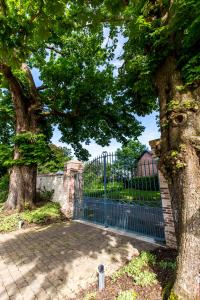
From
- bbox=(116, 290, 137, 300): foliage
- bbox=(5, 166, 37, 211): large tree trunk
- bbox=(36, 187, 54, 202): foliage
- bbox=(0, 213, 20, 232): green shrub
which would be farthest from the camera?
bbox=(36, 187, 54, 202): foliage

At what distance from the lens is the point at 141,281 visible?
10.7 ft

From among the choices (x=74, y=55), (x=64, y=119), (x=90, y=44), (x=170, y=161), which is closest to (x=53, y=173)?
(x=64, y=119)

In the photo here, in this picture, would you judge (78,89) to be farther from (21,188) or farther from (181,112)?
(181,112)

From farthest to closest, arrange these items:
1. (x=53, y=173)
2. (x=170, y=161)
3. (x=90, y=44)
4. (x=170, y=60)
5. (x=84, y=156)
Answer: (x=84, y=156)
(x=53, y=173)
(x=90, y=44)
(x=170, y=60)
(x=170, y=161)

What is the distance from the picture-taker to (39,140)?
9.17 m

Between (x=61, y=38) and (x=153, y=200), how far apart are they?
924 centimetres

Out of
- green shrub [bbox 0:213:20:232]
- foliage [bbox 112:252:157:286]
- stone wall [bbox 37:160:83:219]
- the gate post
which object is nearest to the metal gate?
the gate post

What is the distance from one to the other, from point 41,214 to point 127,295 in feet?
19.4

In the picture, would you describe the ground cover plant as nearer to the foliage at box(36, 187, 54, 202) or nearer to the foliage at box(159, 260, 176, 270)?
the foliage at box(159, 260, 176, 270)

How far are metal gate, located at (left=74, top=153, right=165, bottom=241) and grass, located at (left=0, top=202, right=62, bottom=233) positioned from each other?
48.6 inches

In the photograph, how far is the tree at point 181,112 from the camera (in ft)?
8.26

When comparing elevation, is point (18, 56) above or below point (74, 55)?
below

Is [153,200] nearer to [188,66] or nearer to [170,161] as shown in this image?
[170,161]

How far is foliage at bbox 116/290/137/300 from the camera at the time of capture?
2918 mm
